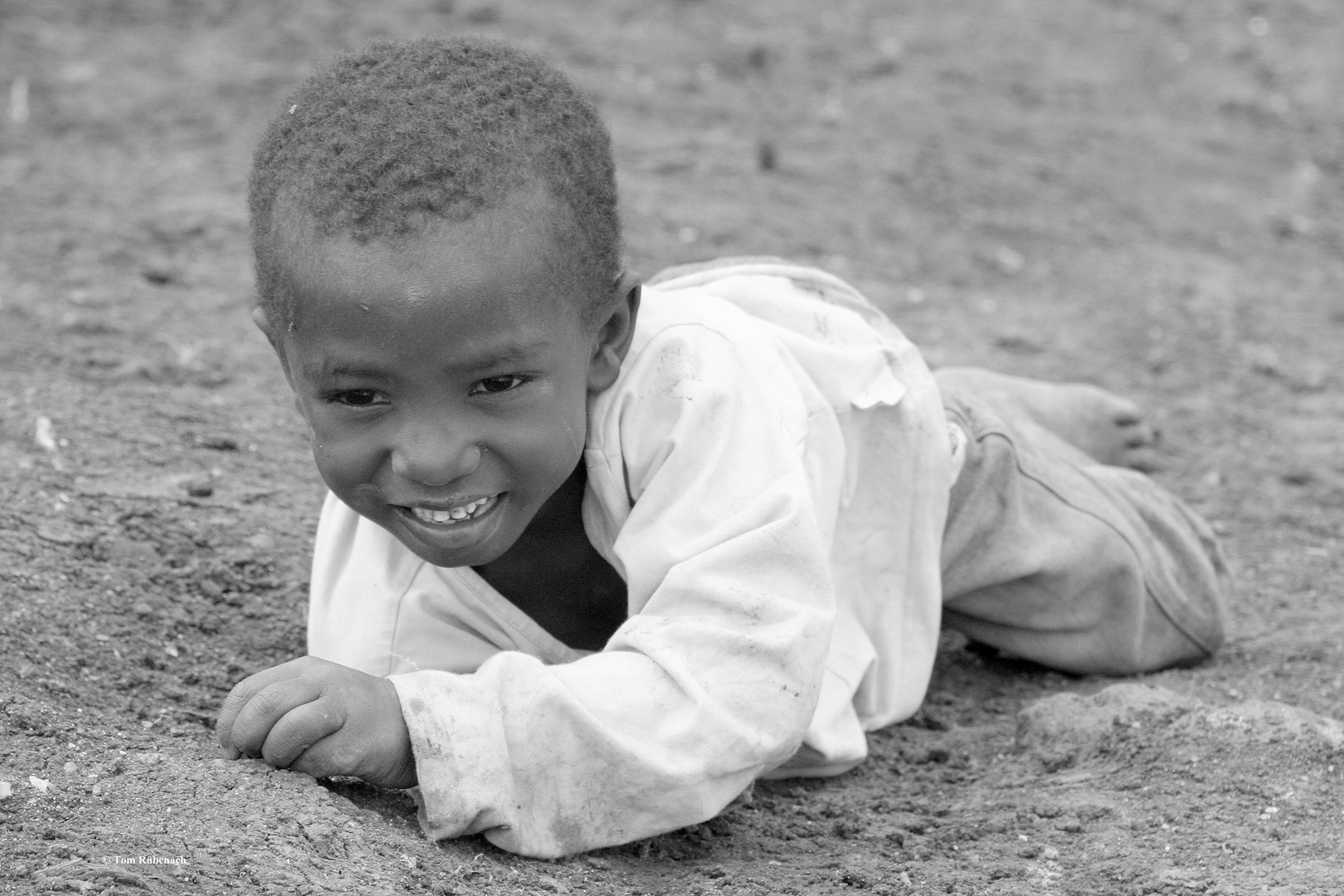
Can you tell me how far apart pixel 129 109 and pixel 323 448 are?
168 inches

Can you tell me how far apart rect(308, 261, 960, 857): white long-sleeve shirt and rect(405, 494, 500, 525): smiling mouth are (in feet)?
0.64

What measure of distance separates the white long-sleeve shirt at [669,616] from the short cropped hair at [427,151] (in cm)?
25

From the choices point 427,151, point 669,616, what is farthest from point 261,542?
point 427,151

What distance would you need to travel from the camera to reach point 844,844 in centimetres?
253

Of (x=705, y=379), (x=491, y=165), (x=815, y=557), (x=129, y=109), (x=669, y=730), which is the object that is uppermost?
(x=491, y=165)

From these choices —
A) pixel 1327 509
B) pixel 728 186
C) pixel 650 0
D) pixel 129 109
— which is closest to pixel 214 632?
pixel 1327 509

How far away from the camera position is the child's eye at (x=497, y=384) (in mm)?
2207

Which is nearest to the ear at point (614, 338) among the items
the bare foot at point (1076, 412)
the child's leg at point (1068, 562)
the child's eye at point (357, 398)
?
the child's eye at point (357, 398)

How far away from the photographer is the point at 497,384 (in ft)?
7.30

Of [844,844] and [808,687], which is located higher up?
[808,687]

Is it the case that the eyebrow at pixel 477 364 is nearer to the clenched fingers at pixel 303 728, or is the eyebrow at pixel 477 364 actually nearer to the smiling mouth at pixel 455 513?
the smiling mouth at pixel 455 513

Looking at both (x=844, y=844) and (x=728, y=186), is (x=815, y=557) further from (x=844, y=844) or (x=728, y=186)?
(x=728, y=186)

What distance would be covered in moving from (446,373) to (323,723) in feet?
1.56

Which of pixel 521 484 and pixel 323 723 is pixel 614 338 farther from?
pixel 323 723
